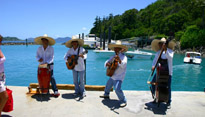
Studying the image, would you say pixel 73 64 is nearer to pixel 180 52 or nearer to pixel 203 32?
pixel 203 32

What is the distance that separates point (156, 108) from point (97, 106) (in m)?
1.55

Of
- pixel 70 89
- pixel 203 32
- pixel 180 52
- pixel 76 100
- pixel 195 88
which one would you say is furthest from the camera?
pixel 180 52

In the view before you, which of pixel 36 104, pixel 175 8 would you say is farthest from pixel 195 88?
pixel 175 8

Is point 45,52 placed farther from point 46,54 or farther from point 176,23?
point 176,23

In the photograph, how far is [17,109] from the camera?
4566mm

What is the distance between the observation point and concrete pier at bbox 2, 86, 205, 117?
440cm

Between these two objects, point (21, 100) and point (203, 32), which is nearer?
point (21, 100)

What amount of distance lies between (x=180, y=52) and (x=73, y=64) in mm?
47867

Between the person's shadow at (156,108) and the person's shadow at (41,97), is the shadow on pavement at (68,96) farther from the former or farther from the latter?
→ the person's shadow at (156,108)

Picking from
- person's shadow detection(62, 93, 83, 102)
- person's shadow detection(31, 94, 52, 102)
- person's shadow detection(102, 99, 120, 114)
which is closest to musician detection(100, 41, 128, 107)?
person's shadow detection(102, 99, 120, 114)

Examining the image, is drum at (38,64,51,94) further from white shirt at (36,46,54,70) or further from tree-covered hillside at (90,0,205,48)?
tree-covered hillside at (90,0,205,48)

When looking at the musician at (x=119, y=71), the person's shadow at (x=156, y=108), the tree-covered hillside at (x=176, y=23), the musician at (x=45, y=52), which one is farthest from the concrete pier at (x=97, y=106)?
the tree-covered hillside at (x=176, y=23)

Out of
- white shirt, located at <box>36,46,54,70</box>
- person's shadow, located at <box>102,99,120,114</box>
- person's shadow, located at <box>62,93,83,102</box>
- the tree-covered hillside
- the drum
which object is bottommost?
person's shadow, located at <box>102,99,120,114</box>

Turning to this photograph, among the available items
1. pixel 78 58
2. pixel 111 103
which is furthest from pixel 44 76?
pixel 111 103
